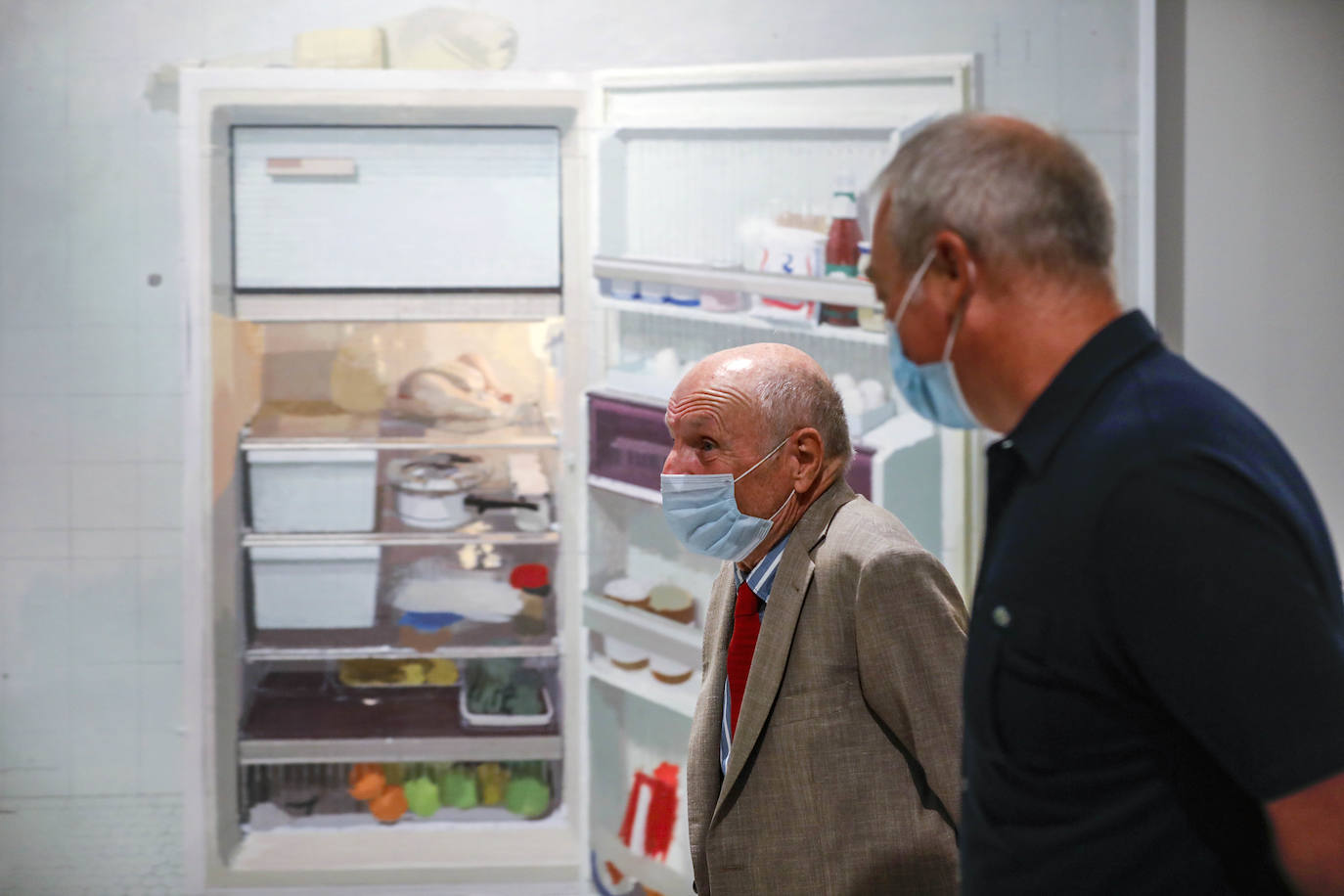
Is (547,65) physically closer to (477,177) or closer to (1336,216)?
Answer: (477,177)

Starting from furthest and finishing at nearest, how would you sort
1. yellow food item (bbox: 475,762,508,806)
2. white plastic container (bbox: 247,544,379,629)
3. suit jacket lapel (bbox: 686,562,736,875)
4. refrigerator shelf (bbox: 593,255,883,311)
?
1. yellow food item (bbox: 475,762,508,806)
2. white plastic container (bbox: 247,544,379,629)
3. refrigerator shelf (bbox: 593,255,883,311)
4. suit jacket lapel (bbox: 686,562,736,875)

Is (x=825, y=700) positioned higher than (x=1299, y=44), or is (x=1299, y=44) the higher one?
(x=1299, y=44)

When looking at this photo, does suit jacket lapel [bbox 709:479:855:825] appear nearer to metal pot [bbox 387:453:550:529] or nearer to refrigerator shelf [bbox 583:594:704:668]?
refrigerator shelf [bbox 583:594:704:668]

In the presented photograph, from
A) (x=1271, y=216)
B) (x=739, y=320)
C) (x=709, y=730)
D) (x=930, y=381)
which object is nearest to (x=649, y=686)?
(x=739, y=320)

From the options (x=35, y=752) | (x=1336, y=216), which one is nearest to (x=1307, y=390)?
(x=1336, y=216)

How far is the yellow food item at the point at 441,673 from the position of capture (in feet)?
11.5

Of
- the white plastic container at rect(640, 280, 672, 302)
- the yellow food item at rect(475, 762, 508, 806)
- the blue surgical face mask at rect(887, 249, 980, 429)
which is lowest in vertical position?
the yellow food item at rect(475, 762, 508, 806)

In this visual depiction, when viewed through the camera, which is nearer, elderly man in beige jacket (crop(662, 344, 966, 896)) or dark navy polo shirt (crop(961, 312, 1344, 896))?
dark navy polo shirt (crop(961, 312, 1344, 896))

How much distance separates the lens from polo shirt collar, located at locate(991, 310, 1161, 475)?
87 centimetres

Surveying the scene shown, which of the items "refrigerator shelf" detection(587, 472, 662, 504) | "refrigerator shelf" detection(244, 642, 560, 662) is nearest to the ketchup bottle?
"refrigerator shelf" detection(587, 472, 662, 504)

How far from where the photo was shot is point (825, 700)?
57.2 inches

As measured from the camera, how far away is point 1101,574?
83 cm

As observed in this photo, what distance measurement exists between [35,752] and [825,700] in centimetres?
271

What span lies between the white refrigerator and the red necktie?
131 cm
